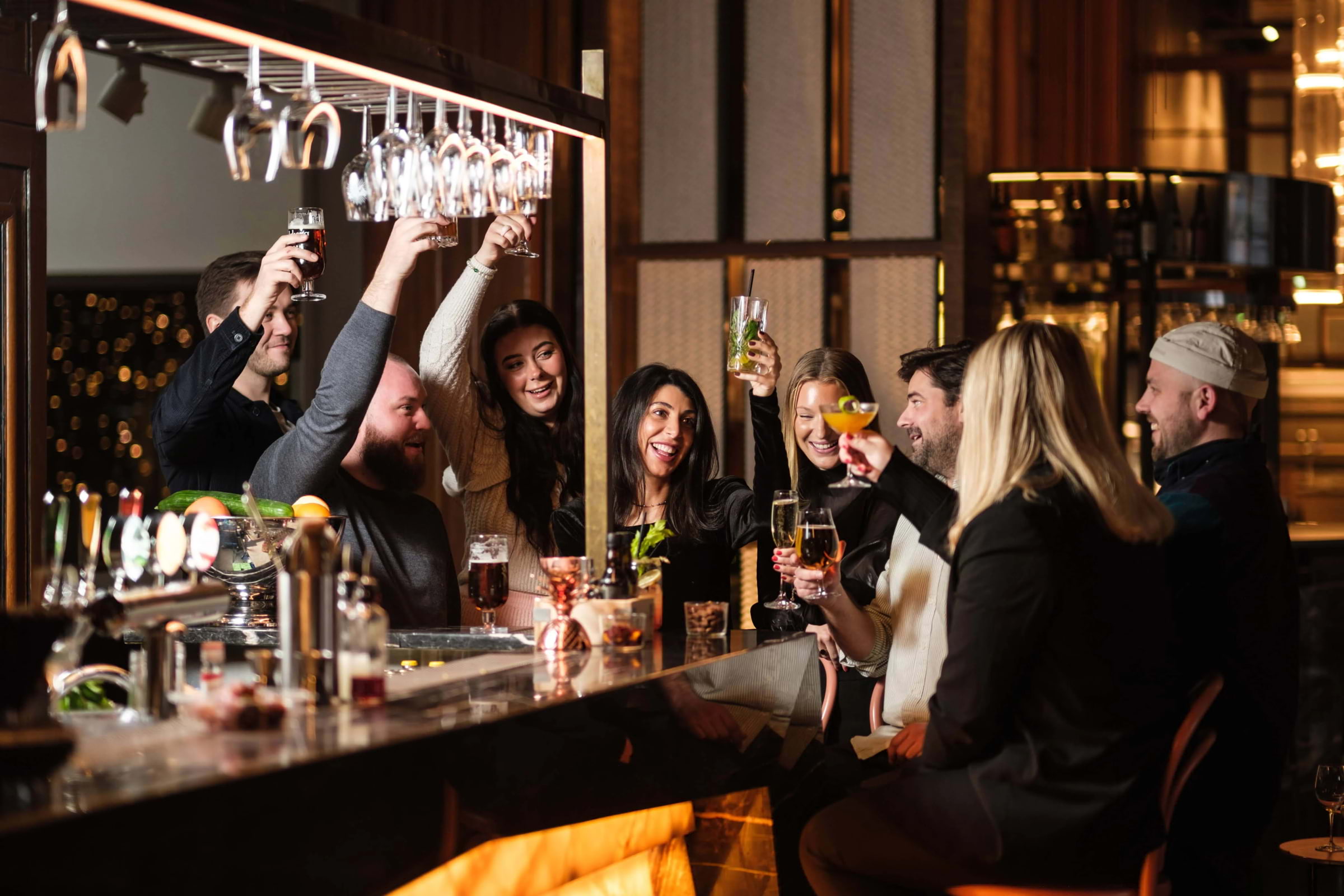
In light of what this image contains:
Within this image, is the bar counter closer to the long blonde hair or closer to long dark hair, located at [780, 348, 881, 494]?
the long blonde hair

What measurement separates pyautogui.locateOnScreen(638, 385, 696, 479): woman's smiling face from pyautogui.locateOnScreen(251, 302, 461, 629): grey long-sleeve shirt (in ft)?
1.78

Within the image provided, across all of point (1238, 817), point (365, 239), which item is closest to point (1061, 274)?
point (365, 239)

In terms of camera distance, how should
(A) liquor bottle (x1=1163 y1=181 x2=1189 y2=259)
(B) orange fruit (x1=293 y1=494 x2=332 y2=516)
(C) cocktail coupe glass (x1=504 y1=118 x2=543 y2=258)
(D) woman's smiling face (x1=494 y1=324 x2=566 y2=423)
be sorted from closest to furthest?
(C) cocktail coupe glass (x1=504 y1=118 x2=543 y2=258) < (B) orange fruit (x1=293 y1=494 x2=332 y2=516) < (D) woman's smiling face (x1=494 y1=324 x2=566 y2=423) < (A) liquor bottle (x1=1163 y1=181 x2=1189 y2=259)

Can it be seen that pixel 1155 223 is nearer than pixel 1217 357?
No

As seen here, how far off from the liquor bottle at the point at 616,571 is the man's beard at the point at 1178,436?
1272 millimetres

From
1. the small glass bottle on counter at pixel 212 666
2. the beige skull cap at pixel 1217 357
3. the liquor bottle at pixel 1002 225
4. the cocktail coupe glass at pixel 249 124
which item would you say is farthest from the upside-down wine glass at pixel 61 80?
the liquor bottle at pixel 1002 225

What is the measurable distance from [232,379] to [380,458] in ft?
1.44

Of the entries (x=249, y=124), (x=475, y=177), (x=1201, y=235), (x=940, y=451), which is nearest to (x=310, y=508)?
(x=475, y=177)

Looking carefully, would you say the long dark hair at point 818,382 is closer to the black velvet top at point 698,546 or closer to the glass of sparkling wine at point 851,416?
the black velvet top at point 698,546

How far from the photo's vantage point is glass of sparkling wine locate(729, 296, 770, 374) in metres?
3.17

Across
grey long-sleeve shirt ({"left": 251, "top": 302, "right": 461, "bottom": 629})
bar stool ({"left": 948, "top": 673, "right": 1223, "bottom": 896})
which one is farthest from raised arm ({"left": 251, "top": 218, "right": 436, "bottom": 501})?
bar stool ({"left": 948, "top": 673, "right": 1223, "bottom": 896})

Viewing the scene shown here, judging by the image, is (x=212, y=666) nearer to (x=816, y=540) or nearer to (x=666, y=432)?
(x=816, y=540)

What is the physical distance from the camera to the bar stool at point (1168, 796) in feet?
7.13

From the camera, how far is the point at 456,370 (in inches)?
140
